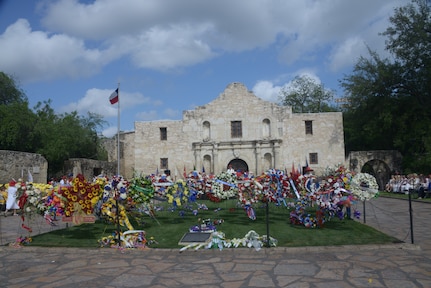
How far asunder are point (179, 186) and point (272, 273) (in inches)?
226

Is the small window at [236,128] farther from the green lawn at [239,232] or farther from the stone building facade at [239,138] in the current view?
the green lawn at [239,232]

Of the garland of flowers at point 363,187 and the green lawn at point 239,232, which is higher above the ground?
the garland of flowers at point 363,187

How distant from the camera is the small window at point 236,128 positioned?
93.5ft

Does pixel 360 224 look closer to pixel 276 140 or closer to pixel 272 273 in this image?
pixel 272 273

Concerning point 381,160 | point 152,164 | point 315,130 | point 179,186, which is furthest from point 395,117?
point 179,186

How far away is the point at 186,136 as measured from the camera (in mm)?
28906

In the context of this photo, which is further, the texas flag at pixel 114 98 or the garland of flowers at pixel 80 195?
the texas flag at pixel 114 98

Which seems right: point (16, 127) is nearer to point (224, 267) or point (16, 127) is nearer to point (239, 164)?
point (239, 164)

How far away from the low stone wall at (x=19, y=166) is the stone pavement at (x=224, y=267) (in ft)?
38.0

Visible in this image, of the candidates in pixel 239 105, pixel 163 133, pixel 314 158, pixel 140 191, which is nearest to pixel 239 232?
pixel 140 191

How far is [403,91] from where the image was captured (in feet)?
92.0

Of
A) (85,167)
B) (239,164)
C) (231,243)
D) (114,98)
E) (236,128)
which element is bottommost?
(231,243)

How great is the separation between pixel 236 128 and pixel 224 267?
22545 mm

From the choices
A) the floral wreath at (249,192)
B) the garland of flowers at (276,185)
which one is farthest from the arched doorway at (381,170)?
the floral wreath at (249,192)
